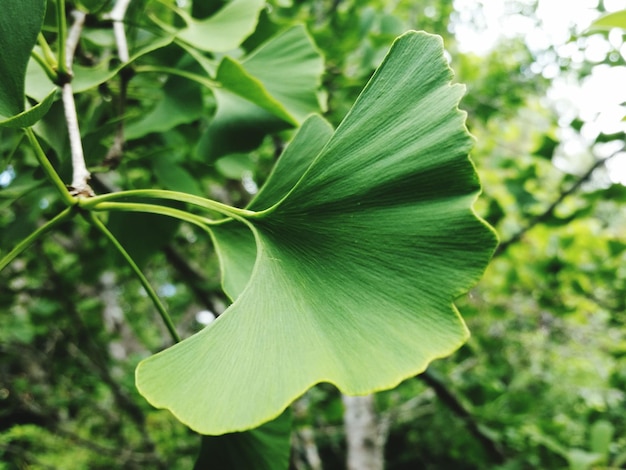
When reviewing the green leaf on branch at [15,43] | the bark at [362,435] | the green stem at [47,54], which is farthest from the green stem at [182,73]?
the bark at [362,435]

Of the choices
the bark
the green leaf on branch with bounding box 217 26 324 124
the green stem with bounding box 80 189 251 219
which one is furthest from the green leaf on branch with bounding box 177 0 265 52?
the bark

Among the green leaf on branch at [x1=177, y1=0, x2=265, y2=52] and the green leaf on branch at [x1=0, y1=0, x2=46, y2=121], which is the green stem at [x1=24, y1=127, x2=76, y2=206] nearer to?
the green leaf on branch at [x1=0, y1=0, x2=46, y2=121]

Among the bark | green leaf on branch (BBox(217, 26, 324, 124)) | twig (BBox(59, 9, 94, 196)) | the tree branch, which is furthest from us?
the tree branch

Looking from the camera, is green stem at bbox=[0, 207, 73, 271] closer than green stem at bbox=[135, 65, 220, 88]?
Yes

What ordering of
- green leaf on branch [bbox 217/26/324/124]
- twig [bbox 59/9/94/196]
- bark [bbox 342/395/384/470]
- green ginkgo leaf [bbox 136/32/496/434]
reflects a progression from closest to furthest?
green ginkgo leaf [bbox 136/32/496/434], twig [bbox 59/9/94/196], green leaf on branch [bbox 217/26/324/124], bark [bbox 342/395/384/470]

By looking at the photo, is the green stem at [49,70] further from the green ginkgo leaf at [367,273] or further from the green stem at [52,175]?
the green ginkgo leaf at [367,273]
